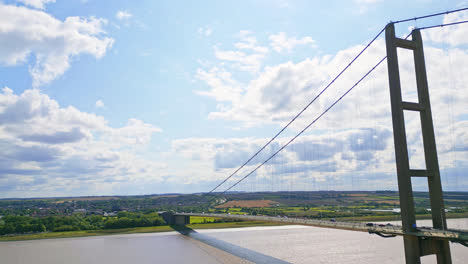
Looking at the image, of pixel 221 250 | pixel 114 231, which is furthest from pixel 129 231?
pixel 221 250

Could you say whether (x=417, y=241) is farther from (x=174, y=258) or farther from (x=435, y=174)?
(x=174, y=258)

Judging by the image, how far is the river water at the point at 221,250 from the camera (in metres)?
22.5

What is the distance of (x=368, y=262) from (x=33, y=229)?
134ft

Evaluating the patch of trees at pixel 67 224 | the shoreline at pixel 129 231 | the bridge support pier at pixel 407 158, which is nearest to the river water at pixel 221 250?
the shoreline at pixel 129 231

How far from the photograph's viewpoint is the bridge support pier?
13.4 m

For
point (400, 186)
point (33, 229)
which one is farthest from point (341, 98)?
point (33, 229)

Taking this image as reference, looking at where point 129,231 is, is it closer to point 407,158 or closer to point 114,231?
point 114,231

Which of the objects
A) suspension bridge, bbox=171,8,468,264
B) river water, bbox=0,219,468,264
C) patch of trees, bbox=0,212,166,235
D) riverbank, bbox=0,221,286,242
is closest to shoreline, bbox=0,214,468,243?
riverbank, bbox=0,221,286,242

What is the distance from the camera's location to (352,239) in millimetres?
30859

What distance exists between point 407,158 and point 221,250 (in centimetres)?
1769

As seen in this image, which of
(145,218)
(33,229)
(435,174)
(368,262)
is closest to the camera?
(435,174)

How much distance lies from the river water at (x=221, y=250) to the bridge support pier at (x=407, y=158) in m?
7.46

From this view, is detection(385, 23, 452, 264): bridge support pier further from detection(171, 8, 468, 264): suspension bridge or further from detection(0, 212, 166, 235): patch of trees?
detection(0, 212, 166, 235): patch of trees

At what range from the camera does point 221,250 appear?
2734 cm
